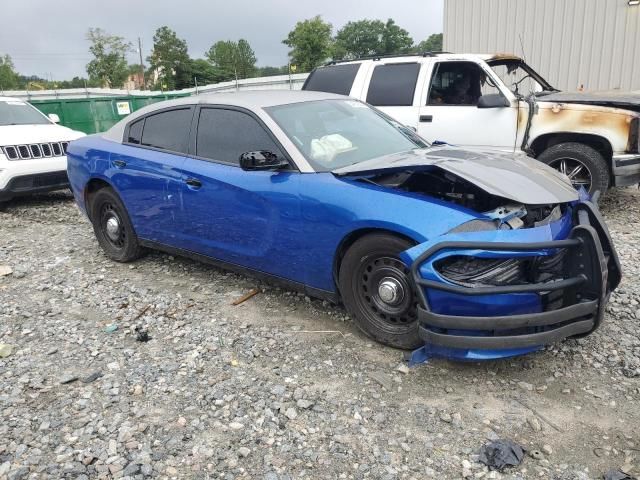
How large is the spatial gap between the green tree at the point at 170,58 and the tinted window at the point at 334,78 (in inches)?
2560

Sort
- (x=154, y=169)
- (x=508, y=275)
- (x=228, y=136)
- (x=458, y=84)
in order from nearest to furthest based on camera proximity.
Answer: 1. (x=508, y=275)
2. (x=228, y=136)
3. (x=154, y=169)
4. (x=458, y=84)

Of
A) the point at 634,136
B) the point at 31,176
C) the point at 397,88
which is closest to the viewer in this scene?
the point at 634,136

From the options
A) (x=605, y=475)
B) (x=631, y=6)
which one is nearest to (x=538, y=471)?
(x=605, y=475)

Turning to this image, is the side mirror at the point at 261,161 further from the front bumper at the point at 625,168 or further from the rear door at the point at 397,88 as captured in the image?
the front bumper at the point at 625,168

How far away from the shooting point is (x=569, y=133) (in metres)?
6.44

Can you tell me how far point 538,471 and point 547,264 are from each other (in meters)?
1.13

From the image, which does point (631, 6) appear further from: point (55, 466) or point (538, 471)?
point (55, 466)

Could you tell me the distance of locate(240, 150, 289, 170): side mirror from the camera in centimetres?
378

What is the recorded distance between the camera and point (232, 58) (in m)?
74.2

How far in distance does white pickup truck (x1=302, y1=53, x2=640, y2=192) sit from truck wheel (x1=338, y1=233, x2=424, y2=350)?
337 cm

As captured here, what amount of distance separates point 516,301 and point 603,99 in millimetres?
4602

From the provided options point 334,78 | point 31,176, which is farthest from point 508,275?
point 31,176

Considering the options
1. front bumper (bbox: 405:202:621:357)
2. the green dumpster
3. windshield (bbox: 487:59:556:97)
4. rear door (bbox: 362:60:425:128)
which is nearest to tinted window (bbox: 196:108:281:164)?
front bumper (bbox: 405:202:621:357)

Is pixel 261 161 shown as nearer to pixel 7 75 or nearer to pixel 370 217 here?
pixel 370 217
